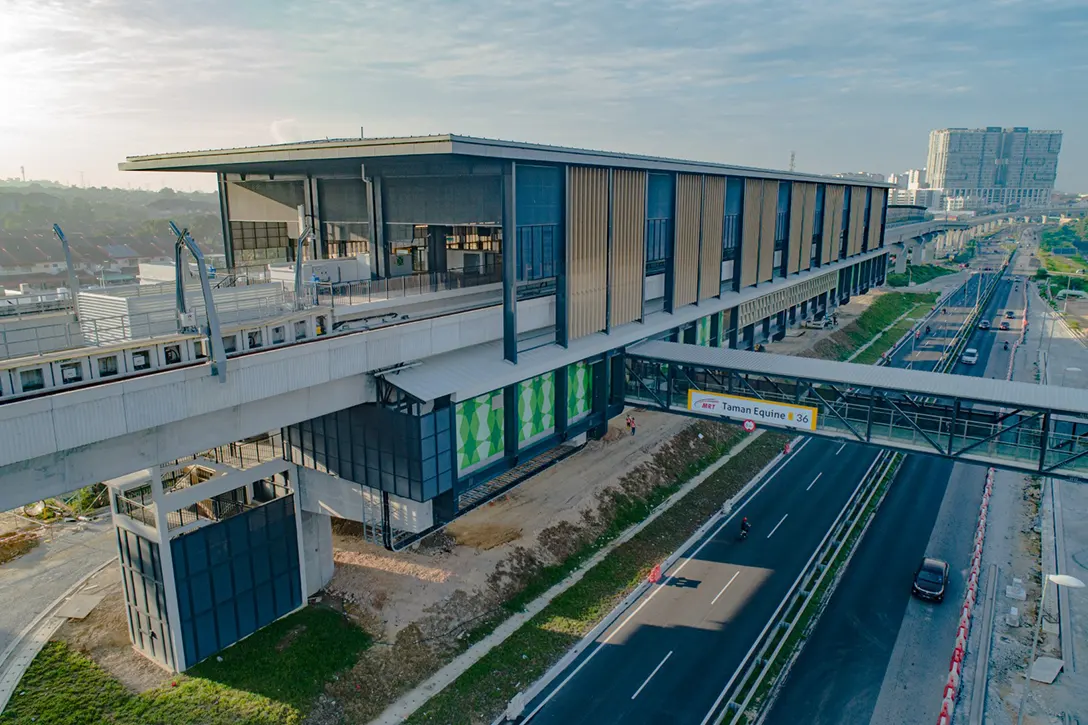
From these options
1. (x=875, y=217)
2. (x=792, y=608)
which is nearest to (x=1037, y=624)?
(x=792, y=608)

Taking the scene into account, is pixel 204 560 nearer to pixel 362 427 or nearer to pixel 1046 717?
pixel 362 427

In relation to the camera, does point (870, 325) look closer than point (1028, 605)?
No

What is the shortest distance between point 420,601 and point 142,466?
12.4 meters

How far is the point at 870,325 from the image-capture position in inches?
3438

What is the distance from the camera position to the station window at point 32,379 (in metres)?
15.9

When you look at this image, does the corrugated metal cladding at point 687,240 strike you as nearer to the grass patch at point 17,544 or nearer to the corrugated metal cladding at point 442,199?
the corrugated metal cladding at point 442,199

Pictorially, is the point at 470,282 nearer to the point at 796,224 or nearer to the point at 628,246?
the point at 628,246

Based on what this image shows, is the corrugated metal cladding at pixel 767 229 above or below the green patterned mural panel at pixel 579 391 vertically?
above

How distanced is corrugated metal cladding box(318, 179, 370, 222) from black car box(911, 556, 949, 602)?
30205mm

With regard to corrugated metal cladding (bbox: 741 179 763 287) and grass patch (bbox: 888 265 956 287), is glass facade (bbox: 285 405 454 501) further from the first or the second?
grass patch (bbox: 888 265 956 287)

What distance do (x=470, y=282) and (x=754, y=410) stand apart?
14.2m

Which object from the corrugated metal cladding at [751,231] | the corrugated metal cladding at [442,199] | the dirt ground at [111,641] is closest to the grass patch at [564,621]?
the dirt ground at [111,641]

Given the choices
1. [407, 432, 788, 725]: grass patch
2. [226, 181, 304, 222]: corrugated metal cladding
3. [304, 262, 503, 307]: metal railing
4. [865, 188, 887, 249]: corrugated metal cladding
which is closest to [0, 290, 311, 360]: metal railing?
[304, 262, 503, 307]: metal railing

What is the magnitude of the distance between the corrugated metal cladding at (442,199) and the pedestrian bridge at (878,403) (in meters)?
9.58
